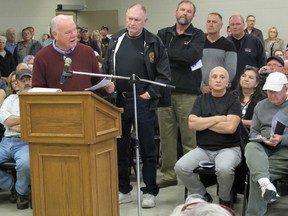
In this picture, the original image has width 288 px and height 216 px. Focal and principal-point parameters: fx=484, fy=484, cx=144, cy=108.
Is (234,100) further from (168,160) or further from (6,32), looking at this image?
(6,32)

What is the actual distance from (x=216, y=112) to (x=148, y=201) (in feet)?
2.89

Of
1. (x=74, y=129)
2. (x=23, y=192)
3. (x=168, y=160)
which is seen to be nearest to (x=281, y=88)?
(x=168, y=160)

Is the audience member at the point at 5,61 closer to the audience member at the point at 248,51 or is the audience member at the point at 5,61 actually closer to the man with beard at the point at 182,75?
the audience member at the point at 248,51

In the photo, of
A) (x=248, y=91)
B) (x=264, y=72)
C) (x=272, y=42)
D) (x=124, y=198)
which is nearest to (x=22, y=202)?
(x=124, y=198)

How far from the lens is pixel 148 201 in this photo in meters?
3.81

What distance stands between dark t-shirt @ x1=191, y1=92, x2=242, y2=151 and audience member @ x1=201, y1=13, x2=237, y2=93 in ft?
2.28

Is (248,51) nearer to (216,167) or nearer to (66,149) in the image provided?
(216,167)

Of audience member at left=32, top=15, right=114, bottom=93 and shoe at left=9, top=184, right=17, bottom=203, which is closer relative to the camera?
audience member at left=32, top=15, right=114, bottom=93

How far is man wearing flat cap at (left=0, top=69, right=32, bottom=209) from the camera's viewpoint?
3.90 meters

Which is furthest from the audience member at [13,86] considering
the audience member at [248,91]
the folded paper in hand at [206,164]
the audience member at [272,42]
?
the audience member at [272,42]

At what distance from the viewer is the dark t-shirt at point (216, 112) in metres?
3.77

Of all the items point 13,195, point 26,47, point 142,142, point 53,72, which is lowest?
point 13,195

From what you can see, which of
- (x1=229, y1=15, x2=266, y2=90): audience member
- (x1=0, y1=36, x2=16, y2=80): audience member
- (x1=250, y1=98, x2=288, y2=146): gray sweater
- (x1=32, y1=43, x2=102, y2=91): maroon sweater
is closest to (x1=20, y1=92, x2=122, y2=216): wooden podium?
(x1=32, y1=43, x2=102, y2=91): maroon sweater

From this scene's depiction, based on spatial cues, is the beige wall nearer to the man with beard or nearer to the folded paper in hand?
the man with beard
